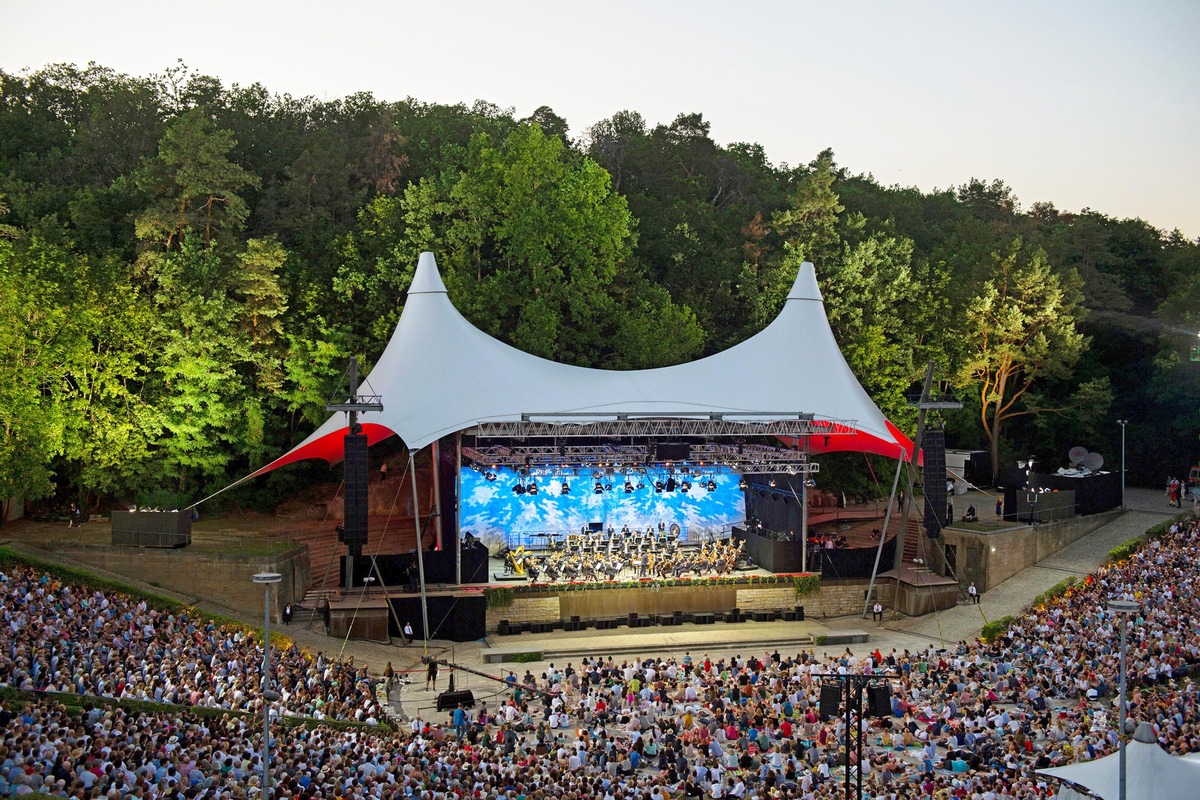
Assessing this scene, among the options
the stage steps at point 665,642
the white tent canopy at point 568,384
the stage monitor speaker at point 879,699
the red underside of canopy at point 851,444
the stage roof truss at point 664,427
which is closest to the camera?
the stage monitor speaker at point 879,699

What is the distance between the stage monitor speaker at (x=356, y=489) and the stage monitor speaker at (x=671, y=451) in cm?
700

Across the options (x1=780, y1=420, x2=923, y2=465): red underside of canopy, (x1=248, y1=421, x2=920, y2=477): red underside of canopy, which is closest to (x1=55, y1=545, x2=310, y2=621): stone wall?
(x1=248, y1=421, x2=920, y2=477): red underside of canopy

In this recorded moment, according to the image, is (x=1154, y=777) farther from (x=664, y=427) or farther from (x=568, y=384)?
(x=568, y=384)

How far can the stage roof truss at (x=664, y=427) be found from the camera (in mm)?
24609

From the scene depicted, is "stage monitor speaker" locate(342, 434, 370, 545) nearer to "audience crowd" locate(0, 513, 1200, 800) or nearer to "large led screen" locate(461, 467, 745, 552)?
"audience crowd" locate(0, 513, 1200, 800)

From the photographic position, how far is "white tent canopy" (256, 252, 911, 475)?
24203 mm

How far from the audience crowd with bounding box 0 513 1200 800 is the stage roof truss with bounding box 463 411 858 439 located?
5.64 metres

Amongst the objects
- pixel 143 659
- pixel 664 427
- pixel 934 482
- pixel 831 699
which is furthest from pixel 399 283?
pixel 831 699

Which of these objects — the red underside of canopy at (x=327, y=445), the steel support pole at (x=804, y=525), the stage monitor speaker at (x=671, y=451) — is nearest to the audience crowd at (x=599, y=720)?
the steel support pole at (x=804, y=525)

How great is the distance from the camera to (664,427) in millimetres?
25719

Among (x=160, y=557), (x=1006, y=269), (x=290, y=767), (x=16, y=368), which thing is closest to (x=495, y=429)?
(x=160, y=557)

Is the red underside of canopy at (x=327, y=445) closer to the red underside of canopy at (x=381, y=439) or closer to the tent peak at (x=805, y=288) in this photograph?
the red underside of canopy at (x=381, y=439)

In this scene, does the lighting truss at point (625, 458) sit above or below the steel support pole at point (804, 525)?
above

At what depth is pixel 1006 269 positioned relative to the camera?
35.3 m
